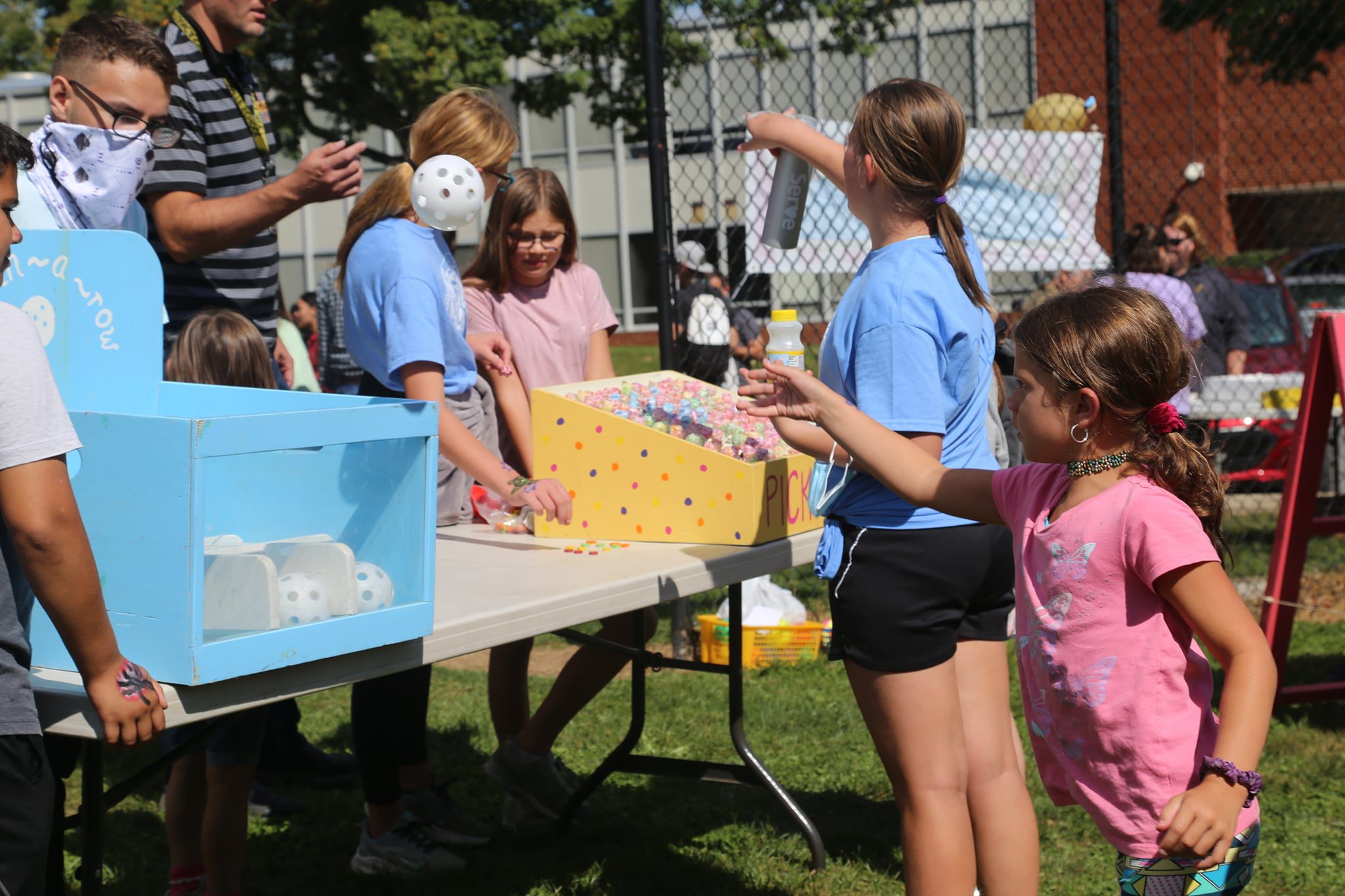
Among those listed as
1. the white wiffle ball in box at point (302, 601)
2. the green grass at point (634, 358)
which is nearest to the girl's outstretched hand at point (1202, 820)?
the white wiffle ball in box at point (302, 601)

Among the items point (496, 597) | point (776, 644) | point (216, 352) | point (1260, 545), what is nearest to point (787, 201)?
point (496, 597)

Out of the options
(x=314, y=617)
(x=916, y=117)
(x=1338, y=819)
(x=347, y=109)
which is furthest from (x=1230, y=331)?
(x=347, y=109)

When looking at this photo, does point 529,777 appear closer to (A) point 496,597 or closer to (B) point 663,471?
(B) point 663,471

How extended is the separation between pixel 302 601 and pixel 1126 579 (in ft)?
3.93

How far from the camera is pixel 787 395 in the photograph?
2.18 m

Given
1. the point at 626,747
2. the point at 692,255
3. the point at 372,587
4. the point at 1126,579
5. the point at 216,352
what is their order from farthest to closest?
the point at 692,255, the point at 626,747, the point at 216,352, the point at 372,587, the point at 1126,579

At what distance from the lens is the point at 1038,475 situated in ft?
6.79

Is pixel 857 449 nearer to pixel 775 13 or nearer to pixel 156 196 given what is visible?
pixel 156 196

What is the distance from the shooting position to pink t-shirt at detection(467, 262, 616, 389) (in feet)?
11.4

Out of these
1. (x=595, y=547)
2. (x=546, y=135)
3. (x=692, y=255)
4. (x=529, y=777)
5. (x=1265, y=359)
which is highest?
(x=546, y=135)

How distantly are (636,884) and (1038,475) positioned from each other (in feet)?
5.86

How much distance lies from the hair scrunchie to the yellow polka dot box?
1.00 m

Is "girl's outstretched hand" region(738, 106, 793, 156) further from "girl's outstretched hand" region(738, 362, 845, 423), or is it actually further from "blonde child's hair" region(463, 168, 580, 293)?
"girl's outstretched hand" region(738, 362, 845, 423)

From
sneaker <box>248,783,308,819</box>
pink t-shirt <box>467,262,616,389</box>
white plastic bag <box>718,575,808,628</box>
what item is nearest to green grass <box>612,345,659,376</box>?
white plastic bag <box>718,575,808,628</box>
